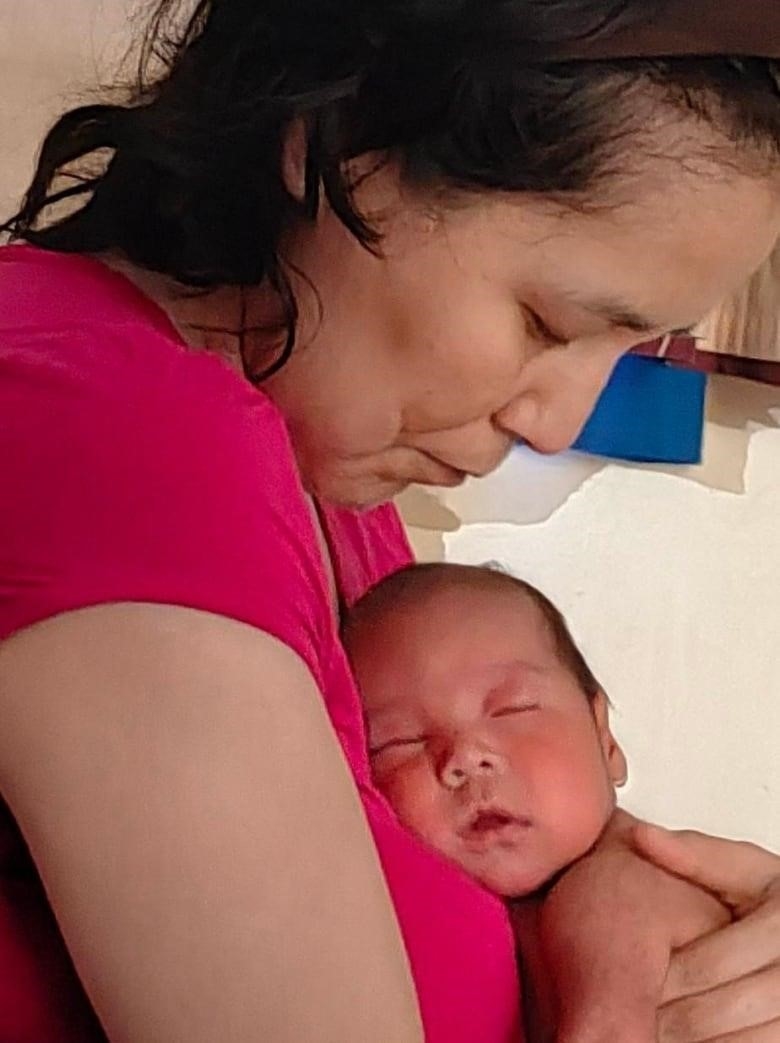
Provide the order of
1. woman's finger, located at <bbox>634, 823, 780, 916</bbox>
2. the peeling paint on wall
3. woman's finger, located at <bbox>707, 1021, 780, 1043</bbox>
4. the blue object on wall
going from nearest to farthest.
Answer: woman's finger, located at <bbox>707, 1021, 780, 1043</bbox>
woman's finger, located at <bbox>634, 823, 780, 916</bbox>
the peeling paint on wall
the blue object on wall

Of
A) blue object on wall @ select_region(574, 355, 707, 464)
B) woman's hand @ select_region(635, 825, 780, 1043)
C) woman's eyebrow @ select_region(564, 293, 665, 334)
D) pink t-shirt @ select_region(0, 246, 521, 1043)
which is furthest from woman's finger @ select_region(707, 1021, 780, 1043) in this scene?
blue object on wall @ select_region(574, 355, 707, 464)

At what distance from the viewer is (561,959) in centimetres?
83

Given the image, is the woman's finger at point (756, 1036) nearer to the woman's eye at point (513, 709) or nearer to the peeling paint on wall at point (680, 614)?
the woman's eye at point (513, 709)

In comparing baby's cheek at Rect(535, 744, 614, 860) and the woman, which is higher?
the woman

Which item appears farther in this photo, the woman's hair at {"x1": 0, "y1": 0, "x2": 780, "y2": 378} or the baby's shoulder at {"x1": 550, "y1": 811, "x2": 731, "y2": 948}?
the baby's shoulder at {"x1": 550, "y1": 811, "x2": 731, "y2": 948}

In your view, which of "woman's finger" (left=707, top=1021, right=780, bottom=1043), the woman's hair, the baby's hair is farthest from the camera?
the baby's hair

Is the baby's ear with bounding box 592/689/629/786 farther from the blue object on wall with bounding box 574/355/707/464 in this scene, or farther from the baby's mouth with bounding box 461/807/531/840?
the blue object on wall with bounding box 574/355/707/464

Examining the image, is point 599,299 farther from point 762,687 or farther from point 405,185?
point 762,687

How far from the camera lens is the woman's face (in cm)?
68

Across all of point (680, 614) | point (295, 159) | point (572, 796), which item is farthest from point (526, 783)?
Result: point (680, 614)

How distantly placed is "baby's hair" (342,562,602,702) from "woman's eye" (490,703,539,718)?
6 centimetres

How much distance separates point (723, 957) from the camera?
81 centimetres

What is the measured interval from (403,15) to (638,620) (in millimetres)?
914

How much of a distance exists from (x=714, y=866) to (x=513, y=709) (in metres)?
0.16
